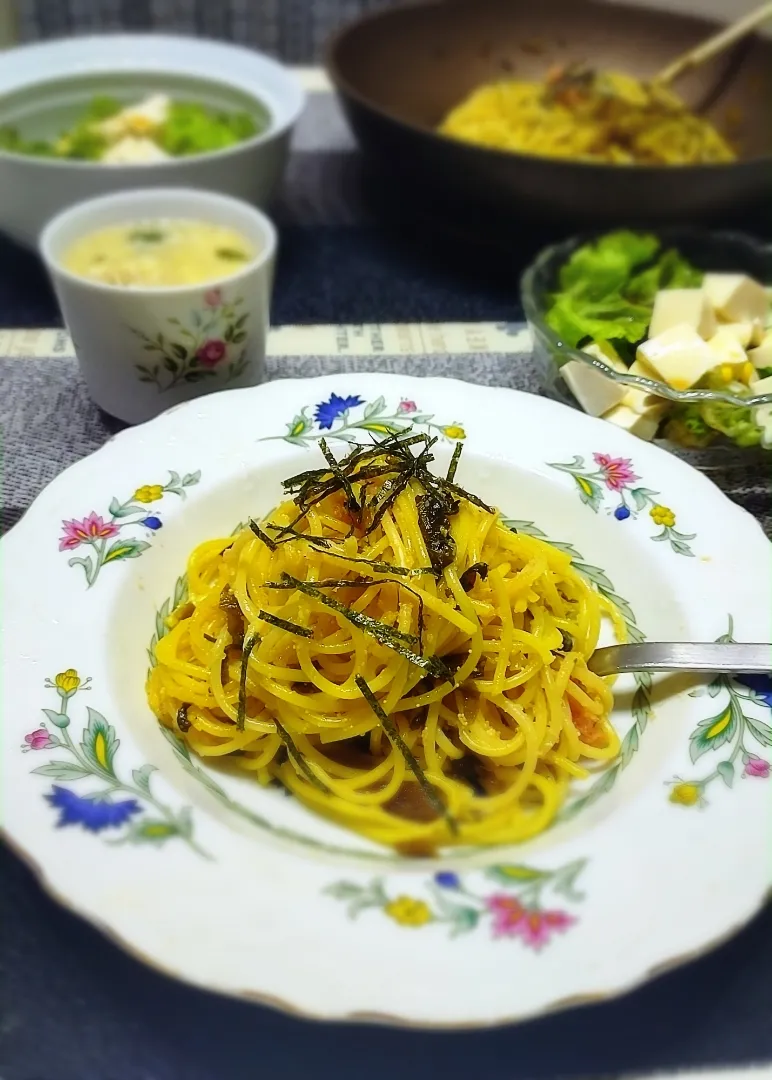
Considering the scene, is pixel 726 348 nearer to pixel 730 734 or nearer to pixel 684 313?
pixel 684 313

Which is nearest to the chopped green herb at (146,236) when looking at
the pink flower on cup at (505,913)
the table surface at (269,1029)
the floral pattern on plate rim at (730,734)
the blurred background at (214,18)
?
the table surface at (269,1029)

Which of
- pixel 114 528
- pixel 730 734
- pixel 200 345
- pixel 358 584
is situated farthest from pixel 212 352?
pixel 730 734

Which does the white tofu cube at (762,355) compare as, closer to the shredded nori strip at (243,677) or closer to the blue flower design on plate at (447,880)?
the shredded nori strip at (243,677)

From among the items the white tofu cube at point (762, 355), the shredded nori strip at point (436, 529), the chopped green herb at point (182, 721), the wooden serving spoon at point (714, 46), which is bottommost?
the chopped green herb at point (182, 721)

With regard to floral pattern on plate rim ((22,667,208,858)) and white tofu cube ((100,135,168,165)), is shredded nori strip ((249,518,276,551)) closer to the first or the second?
floral pattern on plate rim ((22,667,208,858))

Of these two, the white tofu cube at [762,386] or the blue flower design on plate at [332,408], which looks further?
the white tofu cube at [762,386]

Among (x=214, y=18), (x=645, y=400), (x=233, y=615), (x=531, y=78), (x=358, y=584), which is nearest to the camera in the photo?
(x=358, y=584)
